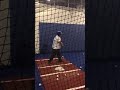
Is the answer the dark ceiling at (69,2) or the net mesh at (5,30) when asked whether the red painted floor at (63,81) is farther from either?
the dark ceiling at (69,2)

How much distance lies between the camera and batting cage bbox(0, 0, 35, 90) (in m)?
2.12

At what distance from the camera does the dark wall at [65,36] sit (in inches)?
443

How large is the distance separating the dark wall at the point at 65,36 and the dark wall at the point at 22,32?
8.89 meters

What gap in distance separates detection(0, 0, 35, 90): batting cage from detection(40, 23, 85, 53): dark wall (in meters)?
8.90

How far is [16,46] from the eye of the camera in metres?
2.19

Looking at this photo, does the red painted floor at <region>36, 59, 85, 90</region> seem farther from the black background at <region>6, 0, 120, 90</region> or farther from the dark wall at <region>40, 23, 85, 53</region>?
the dark wall at <region>40, 23, 85, 53</region>

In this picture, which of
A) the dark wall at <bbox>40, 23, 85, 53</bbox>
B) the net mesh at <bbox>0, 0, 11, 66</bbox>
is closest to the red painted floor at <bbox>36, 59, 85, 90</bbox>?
the net mesh at <bbox>0, 0, 11, 66</bbox>
